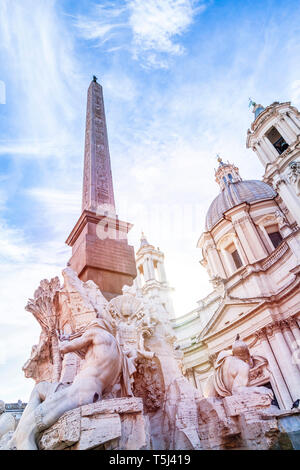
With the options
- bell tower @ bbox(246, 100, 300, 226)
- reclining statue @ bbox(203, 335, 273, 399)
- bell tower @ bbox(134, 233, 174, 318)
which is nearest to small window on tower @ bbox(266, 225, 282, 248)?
bell tower @ bbox(246, 100, 300, 226)

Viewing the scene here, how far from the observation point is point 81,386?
3.06m

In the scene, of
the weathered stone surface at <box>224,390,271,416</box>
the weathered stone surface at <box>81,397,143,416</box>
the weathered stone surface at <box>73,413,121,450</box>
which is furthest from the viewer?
the weathered stone surface at <box>224,390,271,416</box>

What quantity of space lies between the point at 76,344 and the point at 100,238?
284 centimetres

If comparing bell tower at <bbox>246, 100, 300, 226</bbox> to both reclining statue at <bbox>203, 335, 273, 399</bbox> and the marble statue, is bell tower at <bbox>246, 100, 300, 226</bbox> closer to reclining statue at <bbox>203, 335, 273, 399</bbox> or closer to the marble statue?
reclining statue at <bbox>203, 335, 273, 399</bbox>

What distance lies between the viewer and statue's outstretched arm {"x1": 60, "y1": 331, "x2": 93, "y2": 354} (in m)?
3.44

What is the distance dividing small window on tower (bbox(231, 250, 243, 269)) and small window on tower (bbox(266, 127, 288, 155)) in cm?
919

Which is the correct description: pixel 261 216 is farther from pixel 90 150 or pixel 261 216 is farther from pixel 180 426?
pixel 180 426

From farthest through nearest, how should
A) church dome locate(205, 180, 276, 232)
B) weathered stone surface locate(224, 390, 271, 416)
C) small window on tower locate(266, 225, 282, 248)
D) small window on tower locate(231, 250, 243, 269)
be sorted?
church dome locate(205, 180, 276, 232)
small window on tower locate(231, 250, 243, 269)
small window on tower locate(266, 225, 282, 248)
weathered stone surface locate(224, 390, 271, 416)

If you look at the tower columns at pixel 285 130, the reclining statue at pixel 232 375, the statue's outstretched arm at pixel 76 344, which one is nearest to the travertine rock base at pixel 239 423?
the reclining statue at pixel 232 375

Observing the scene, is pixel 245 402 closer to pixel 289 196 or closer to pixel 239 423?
pixel 239 423

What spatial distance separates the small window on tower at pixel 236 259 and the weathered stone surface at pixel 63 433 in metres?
24.3
